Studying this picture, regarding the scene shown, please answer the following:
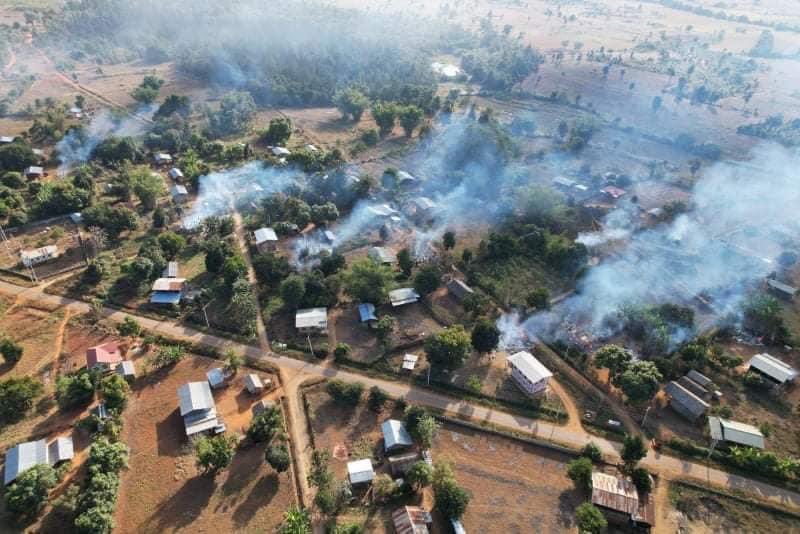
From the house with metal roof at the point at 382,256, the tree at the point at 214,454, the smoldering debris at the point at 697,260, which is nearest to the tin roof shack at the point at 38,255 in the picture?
the tree at the point at 214,454

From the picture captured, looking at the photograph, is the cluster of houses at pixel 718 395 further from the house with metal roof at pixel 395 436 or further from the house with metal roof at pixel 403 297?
the house with metal roof at pixel 403 297

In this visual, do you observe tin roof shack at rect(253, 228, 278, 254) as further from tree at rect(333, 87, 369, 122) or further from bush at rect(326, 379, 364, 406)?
tree at rect(333, 87, 369, 122)

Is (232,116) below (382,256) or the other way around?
below

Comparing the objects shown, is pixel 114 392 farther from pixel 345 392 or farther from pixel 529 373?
pixel 529 373

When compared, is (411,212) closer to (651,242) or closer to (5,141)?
(651,242)

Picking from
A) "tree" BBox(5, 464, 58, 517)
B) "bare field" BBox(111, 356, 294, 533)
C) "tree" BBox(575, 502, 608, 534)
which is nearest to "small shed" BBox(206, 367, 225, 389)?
"bare field" BBox(111, 356, 294, 533)

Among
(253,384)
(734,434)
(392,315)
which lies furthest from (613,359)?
(253,384)

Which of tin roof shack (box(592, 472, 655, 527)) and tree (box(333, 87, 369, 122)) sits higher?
tin roof shack (box(592, 472, 655, 527))
